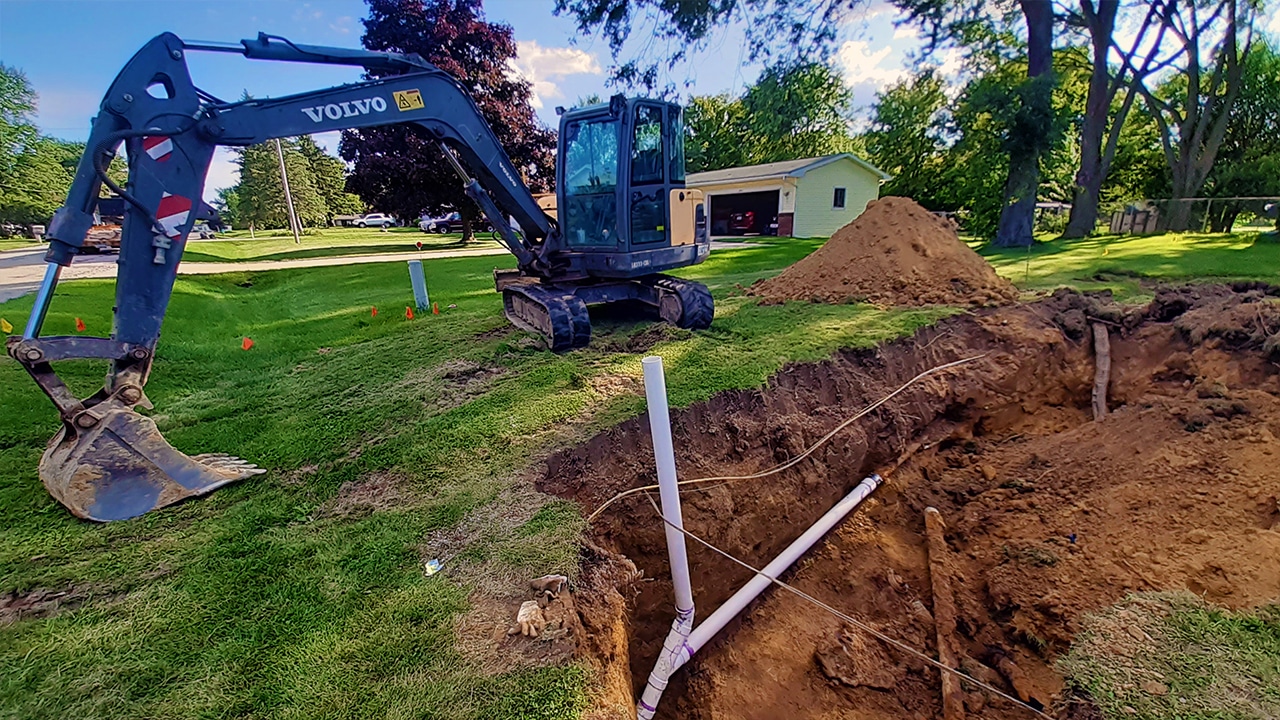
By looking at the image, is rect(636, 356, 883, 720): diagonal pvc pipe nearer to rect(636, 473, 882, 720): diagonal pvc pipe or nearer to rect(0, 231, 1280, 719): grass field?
rect(636, 473, 882, 720): diagonal pvc pipe

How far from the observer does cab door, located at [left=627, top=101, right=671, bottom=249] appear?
5.79 meters

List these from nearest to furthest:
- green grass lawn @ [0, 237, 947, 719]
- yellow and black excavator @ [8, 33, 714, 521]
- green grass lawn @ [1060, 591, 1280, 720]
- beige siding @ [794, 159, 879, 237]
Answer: green grass lawn @ [0, 237, 947, 719], green grass lawn @ [1060, 591, 1280, 720], yellow and black excavator @ [8, 33, 714, 521], beige siding @ [794, 159, 879, 237]

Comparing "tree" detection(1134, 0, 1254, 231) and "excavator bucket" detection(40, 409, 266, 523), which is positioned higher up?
"tree" detection(1134, 0, 1254, 231)

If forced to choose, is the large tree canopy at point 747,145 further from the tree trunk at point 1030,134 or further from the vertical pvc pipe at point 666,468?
the vertical pvc pipe at point 666,468

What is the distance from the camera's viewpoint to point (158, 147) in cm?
336

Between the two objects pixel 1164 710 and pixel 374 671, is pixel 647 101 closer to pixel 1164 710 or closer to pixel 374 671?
pixel 374 671

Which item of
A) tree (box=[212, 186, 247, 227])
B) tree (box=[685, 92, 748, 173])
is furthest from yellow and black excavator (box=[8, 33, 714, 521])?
tree (box=[212, 186, 247, 227])

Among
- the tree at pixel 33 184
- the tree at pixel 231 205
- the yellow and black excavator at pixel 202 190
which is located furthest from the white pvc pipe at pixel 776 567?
the tree at pixel 231 205

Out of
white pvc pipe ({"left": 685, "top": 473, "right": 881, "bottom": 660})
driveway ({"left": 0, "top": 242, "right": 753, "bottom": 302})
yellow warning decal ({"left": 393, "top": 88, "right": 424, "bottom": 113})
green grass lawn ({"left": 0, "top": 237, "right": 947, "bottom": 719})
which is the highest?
yellow warning decal ({"left": 393, "top": 88, "right": 424, "bottom": 113})

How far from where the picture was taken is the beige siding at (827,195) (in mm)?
24594

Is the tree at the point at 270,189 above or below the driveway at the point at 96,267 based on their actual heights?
above

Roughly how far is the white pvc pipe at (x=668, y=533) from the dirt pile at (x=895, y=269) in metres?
6.01

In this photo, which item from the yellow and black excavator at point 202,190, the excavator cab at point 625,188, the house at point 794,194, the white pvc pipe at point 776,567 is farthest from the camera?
the house at point 794,194

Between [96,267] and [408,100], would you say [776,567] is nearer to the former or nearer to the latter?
[408,100]
